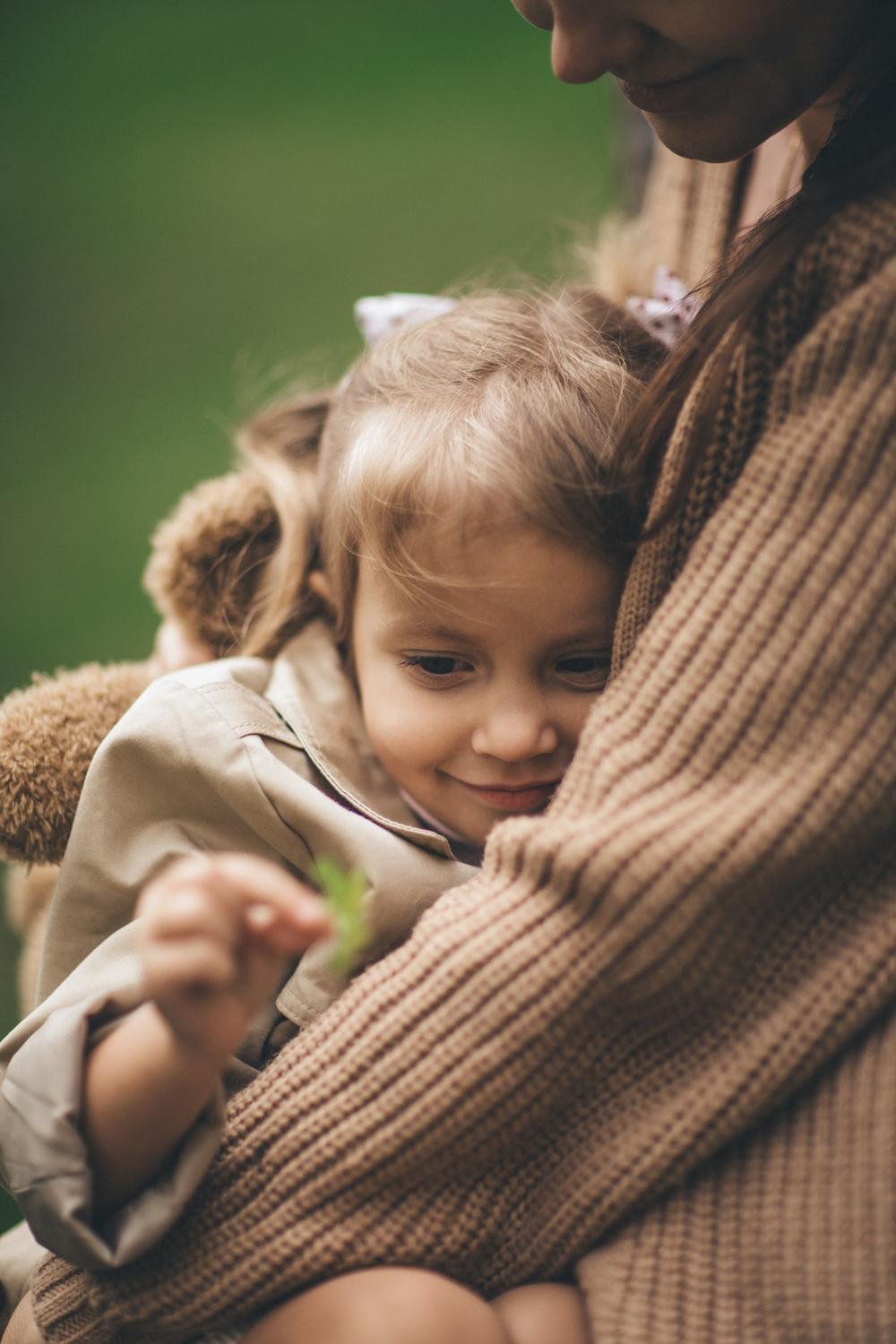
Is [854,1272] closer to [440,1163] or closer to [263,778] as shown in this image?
[440,1163]

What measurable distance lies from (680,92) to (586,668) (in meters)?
0.47

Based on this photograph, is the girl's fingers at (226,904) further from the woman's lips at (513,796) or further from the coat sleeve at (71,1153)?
the woman's lips at (513,796)

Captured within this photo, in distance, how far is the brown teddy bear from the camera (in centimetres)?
105

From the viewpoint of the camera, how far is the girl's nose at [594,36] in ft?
2.84

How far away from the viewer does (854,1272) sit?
73 centimetres

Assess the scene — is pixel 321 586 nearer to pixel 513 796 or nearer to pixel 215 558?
pixel 215 558

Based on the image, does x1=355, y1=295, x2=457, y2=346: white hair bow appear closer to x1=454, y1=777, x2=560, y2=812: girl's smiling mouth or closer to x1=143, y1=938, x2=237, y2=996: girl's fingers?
x1=454, y1=777, x2=560, y2=812: girl's smiling mouth

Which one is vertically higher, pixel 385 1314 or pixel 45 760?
pixel 45 760

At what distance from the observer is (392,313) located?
139 cm

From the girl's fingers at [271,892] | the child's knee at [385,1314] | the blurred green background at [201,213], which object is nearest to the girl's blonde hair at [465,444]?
the girl's fingers at [271,892]

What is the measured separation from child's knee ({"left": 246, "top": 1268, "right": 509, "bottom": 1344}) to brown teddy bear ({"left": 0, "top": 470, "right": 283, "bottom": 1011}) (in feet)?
1.53

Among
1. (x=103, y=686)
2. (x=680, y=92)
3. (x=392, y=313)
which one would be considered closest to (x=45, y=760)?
(x=103, y=686)

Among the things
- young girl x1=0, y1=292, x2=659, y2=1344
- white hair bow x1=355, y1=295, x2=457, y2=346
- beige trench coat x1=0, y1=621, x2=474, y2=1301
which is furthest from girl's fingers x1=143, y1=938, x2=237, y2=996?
white hair bow x1=355, y1=295, x2=457, y2=346

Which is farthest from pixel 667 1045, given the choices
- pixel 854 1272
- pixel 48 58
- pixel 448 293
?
pixel 48 58
